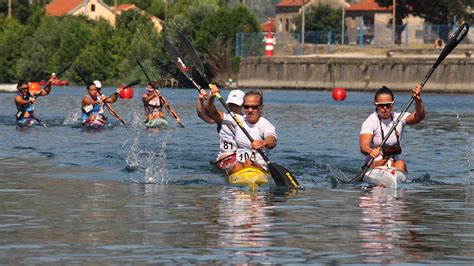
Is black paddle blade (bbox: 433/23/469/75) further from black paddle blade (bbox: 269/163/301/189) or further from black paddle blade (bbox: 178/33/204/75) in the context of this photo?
black paddle blade (bbox: 178/33/204/75)

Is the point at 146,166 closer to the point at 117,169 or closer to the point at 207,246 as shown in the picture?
Answer: the point at 117,169

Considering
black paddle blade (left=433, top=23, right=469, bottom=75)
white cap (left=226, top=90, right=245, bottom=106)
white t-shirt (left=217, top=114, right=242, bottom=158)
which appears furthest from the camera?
black paddle blade (left=433, top=23, right=469, bottom=75)

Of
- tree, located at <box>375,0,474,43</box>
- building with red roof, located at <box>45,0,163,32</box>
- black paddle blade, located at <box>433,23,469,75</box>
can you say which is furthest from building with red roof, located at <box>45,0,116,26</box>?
black paddle blade, located at <box>433,23,469,75</box>

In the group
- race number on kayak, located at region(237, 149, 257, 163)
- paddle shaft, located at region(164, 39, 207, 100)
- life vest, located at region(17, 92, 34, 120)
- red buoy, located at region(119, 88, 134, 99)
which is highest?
paddle shaft, located at region(164, 39, 207, 100)

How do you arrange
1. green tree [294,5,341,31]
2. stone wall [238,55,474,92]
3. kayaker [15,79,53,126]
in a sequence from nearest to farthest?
kayaker [15,79,53,126]
stone wall [238,55,474,92]
green tree [294,5,341,31]

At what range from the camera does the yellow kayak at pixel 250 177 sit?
21.4 meters

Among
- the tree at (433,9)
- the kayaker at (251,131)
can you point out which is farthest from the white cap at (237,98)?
the tree at (433,9)

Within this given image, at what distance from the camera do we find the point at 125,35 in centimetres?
11606

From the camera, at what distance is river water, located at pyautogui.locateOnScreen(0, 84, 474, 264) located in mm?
13305

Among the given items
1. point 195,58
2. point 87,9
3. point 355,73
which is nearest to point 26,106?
point 195,58

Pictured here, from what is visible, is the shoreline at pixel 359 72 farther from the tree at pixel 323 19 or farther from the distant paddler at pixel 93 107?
the tree at pixel 323 19

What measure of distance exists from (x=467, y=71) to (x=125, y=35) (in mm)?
43610

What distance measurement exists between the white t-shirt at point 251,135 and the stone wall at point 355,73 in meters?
58.0

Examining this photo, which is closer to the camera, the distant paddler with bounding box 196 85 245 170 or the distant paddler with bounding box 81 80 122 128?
the distant paddler with bounding box 196 85 245 170
